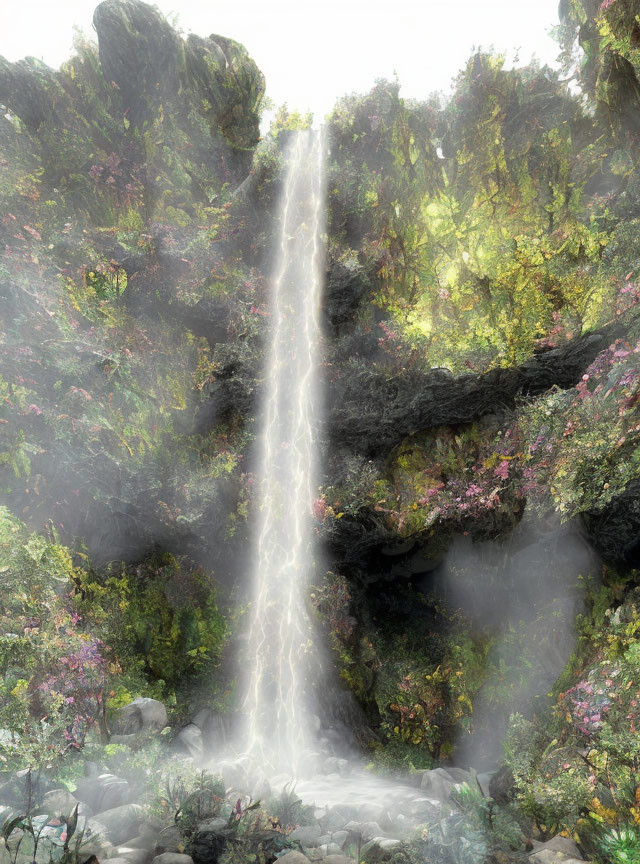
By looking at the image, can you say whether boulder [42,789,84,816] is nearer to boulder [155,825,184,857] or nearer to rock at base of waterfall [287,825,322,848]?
boulder [155,825,184,857]

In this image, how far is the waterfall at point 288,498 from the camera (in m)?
9.90

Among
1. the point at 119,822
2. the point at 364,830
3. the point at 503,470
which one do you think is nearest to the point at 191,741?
the point at 119,822

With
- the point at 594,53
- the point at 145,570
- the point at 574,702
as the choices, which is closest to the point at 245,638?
the point at 145,570

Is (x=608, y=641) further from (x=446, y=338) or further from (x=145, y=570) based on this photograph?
(x=145, y=570)

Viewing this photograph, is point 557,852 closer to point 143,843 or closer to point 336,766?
point 143,843

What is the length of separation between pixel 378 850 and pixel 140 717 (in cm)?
503

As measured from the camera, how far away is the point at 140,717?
825 cm

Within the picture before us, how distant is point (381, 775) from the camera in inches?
350

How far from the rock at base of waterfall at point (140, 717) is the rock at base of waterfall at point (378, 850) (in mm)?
4417

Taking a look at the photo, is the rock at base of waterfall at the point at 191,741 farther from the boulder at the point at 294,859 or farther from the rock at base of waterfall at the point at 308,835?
the boulder at the point at 294,859

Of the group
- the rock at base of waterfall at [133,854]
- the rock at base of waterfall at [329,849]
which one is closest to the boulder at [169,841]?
the rock at base of waterfall at [133,854]

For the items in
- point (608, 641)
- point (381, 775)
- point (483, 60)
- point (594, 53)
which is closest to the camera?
point (608, 641)


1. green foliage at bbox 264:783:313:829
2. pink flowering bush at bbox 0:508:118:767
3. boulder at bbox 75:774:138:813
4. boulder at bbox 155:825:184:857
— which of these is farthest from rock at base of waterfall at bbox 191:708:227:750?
boulder at bbox 155:825:184:857

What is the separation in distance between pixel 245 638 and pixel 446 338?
26.7ft
